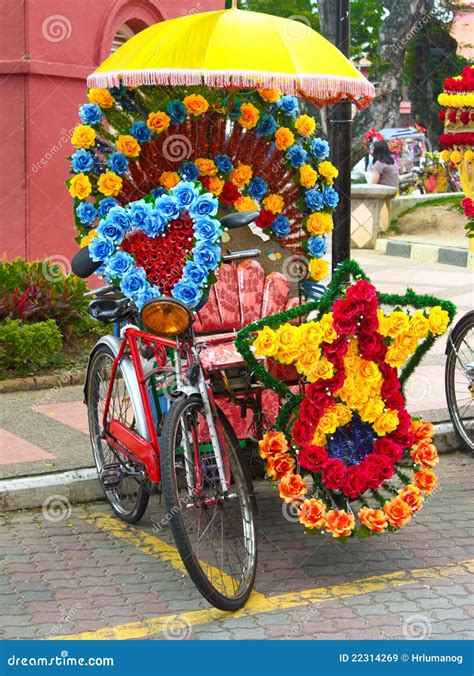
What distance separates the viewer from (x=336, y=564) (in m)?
5.25

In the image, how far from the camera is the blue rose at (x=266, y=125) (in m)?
6.63

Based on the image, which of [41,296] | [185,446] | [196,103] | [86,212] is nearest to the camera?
[185,446]

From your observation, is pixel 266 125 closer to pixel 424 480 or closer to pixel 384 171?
pixel 424 480

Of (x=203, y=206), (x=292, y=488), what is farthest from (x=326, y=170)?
(x=292, y=488)

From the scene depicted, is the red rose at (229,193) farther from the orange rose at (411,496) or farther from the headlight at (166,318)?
the orange rose at (411,496)

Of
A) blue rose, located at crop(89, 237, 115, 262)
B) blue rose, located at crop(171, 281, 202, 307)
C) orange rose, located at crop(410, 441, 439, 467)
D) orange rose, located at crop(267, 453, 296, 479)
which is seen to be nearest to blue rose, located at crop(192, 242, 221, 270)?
blue rose, located at crop(171, 281, 202, 307)

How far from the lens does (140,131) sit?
6312mm

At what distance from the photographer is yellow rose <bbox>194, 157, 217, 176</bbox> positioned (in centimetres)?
651

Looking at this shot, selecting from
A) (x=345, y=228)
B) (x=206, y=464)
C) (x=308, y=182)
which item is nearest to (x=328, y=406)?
(x=206, y=464)

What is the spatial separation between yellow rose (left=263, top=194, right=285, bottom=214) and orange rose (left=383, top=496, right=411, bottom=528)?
222 centimetres

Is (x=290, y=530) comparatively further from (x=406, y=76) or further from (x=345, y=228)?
(x=406, y=76)

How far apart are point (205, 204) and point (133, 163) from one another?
1.52 m

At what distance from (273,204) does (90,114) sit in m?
1.20

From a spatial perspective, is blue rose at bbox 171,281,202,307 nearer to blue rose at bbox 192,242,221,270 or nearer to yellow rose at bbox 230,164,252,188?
blue rose at bbox 192,242,221,270
